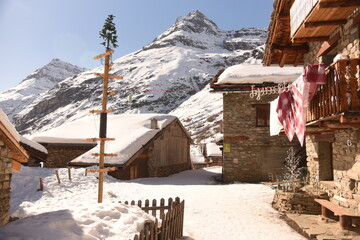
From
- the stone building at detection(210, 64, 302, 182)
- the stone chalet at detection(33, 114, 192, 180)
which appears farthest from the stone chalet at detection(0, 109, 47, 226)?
the stone building at detection(210, 64, 302, 182)

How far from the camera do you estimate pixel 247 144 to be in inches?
649

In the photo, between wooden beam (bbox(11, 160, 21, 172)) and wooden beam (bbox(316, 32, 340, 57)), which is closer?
wooden beam (bbox(11, 160, 21, 172))

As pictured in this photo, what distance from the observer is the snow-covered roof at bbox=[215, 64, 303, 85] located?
16.2m

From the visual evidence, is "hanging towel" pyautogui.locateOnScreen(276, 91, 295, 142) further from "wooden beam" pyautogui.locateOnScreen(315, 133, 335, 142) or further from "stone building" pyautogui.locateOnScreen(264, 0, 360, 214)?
"wooden beam" pyautogui.locateOnScreen(315, 133, 335, 142)

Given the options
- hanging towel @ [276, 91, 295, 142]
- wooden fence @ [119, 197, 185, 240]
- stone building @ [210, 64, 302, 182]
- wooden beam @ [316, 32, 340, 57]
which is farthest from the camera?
stone building @ [210, 64, 302, 182]

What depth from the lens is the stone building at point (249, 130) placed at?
16219mm

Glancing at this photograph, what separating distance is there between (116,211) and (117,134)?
15.9 meters

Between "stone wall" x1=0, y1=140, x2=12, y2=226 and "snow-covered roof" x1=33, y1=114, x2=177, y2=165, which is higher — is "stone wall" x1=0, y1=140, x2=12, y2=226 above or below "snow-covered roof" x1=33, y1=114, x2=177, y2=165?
below

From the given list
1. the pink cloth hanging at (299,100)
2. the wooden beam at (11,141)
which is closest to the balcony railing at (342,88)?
the pink cloth hanging at (299,100)

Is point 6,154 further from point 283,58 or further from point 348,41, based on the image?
point 283,58

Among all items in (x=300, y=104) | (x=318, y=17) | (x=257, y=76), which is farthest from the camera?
(x=257, y=76)

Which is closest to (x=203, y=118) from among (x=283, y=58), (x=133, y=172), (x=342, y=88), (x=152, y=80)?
(x=152, y=80)

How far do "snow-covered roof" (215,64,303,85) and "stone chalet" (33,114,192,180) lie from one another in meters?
6.80

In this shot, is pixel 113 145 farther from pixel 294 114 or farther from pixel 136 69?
pixel 136 69
